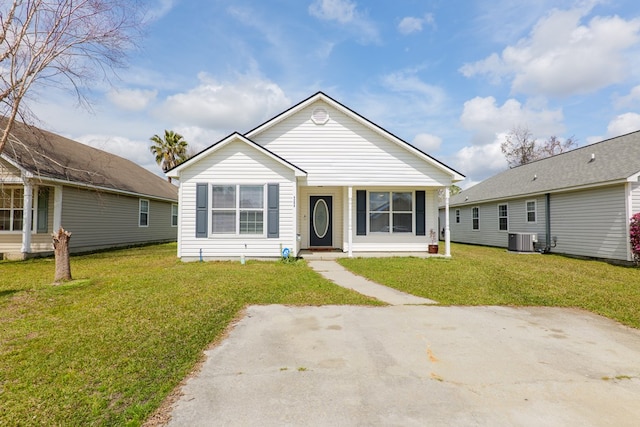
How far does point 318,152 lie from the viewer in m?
13.0

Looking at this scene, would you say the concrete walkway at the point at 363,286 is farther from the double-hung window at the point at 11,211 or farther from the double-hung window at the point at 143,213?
the double-hung window at the point at 143,213

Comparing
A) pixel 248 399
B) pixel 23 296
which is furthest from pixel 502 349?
pixel 23 296

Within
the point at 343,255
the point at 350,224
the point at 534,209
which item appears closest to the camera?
the point at 350,224

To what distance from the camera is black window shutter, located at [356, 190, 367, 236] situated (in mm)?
13386

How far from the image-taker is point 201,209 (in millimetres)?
11000

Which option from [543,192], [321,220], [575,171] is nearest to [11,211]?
[321,220]

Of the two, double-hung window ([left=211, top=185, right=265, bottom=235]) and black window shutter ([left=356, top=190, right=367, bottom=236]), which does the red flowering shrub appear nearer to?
black window shutter ([left=356, top=190, right=367, bottom=236])

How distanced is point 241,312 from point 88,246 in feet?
42.5

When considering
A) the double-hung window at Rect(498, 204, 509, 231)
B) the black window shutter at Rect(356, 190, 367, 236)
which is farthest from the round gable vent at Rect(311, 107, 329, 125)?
the double-hung window at Rect(498, 204, 509, 231)

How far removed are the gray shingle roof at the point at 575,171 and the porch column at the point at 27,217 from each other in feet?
68.7

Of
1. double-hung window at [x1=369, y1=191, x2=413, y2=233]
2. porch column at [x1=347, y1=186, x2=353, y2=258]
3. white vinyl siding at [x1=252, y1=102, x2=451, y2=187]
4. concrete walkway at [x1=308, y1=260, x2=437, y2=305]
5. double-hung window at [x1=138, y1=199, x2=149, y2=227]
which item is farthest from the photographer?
double-hung window at [x1=138, y1=199, x2=149, y2=227]

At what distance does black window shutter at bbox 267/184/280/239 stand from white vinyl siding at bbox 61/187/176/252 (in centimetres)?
849

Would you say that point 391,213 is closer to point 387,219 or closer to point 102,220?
point 387,219

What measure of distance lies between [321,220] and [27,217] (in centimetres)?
1110
